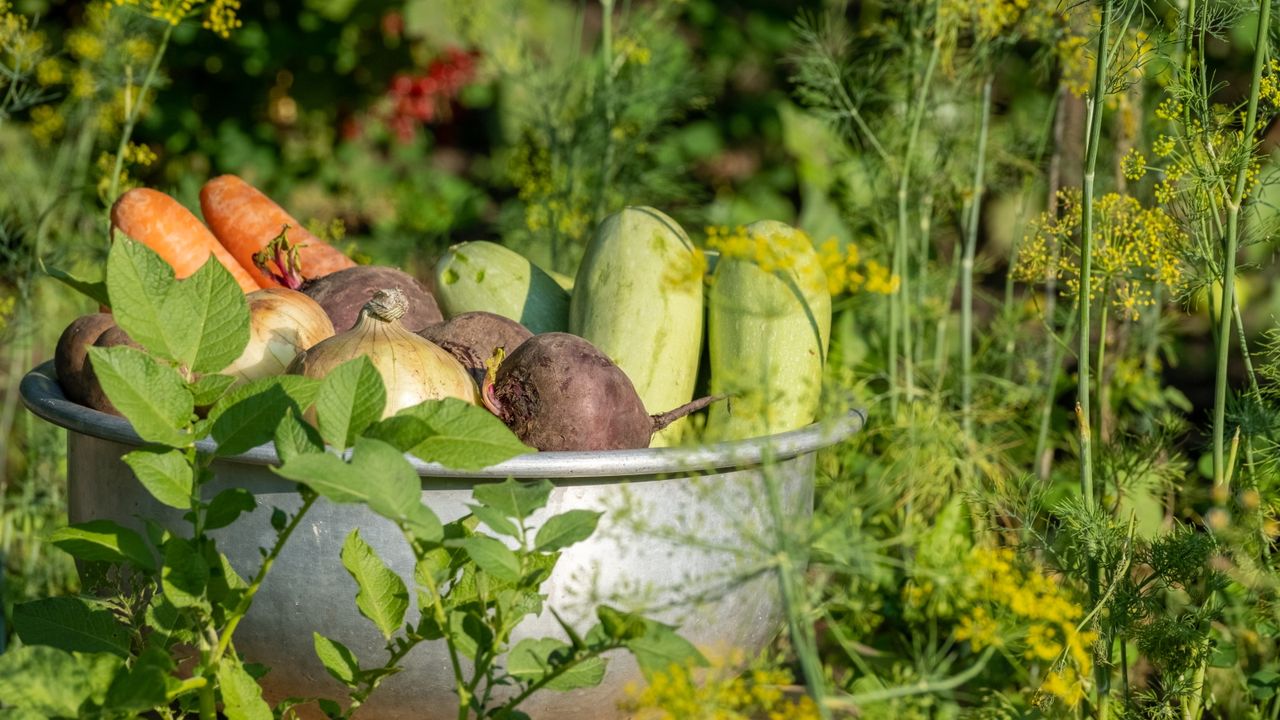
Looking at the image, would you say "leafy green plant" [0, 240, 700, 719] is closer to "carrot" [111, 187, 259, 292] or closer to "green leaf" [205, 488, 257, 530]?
"green leaf" [205, 488, 257, 530]

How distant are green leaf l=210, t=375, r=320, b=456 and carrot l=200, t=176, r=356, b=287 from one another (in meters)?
1.00

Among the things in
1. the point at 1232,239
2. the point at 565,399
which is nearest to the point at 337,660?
the point at 565,399

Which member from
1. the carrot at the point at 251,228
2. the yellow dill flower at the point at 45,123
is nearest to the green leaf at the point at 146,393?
the carrot at the point at 251,228

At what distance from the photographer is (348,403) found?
1208 mm

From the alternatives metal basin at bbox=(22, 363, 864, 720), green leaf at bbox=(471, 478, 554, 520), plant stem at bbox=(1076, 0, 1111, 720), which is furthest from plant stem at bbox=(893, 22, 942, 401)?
green leaf at bbox=(471, 478, 554, 520)

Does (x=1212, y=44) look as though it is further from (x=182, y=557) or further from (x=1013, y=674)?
(x=182, y=557)

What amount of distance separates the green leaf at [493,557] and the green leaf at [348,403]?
0.55 ft

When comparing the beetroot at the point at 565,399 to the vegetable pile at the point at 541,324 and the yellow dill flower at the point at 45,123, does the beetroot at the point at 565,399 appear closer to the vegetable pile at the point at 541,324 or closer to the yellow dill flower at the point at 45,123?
the vegetable pile at the point at 541,324

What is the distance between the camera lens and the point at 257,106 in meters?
4.61

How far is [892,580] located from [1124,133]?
104 cm

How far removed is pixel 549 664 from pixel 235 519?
1.18ft

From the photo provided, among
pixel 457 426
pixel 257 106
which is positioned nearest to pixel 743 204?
pixel 257 106

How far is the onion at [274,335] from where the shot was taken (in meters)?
1.69

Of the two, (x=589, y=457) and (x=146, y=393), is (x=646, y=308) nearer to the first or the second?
(x=589, y=457)
